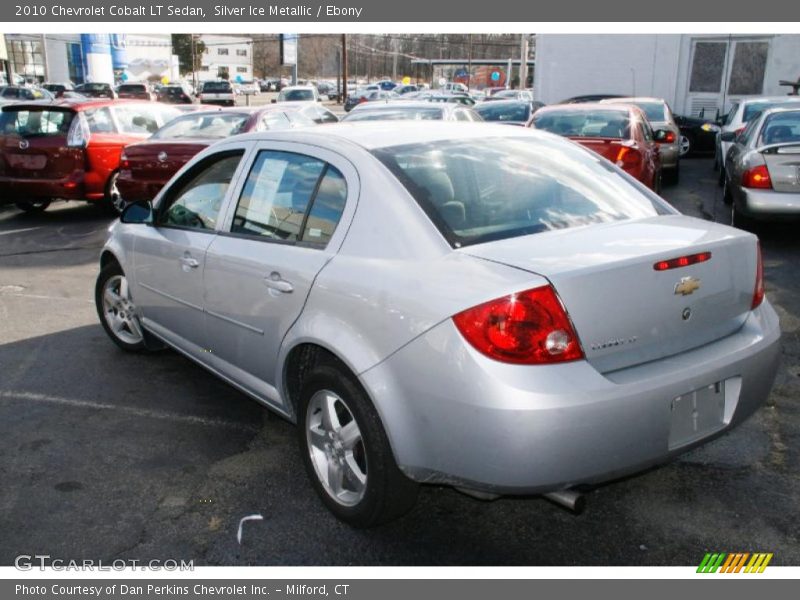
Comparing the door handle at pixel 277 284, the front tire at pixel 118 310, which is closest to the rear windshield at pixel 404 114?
the front tire at pixel 118 310

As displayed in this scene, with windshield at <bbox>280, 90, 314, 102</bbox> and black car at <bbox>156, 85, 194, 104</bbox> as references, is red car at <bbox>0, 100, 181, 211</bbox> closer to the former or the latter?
windshield at <bbox>280, 90, 314, 102</bbox>

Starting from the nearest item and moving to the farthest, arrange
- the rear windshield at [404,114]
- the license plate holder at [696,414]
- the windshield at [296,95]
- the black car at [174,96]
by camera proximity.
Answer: the license plate holder at [696,414] → the rear windshield at [404,114] → the windshield at [296,95] → the black car at [174,96]

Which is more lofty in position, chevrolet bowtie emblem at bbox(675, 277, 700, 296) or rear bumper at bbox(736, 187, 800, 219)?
chevrolet bowtie emblem at bbox(675, 277, 700, 296)

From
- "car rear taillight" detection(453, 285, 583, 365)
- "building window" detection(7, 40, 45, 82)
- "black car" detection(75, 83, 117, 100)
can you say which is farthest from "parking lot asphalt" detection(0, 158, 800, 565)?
"building window" detection(7, 40, 45, 82)

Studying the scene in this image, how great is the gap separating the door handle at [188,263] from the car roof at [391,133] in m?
0.72

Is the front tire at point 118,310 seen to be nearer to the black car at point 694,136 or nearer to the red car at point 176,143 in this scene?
the red car at point 176,143

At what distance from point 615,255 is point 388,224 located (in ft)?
2.85

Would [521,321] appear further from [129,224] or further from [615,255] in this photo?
[129,224]

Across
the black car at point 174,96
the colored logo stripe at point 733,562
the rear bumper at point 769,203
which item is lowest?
the black car at point 174,96

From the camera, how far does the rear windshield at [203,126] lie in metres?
10.4

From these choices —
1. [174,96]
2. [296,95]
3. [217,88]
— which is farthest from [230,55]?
[296,95]

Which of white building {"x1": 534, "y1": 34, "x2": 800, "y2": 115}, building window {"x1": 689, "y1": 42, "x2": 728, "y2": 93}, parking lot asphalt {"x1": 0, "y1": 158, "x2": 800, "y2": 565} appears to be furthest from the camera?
building window {"x1": 689, "y1": 42, "x2": 728, "y2": 93}

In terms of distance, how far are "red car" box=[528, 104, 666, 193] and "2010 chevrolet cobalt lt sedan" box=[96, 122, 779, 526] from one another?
5.25 m

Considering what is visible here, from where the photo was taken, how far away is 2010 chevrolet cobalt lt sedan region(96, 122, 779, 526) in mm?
2605
